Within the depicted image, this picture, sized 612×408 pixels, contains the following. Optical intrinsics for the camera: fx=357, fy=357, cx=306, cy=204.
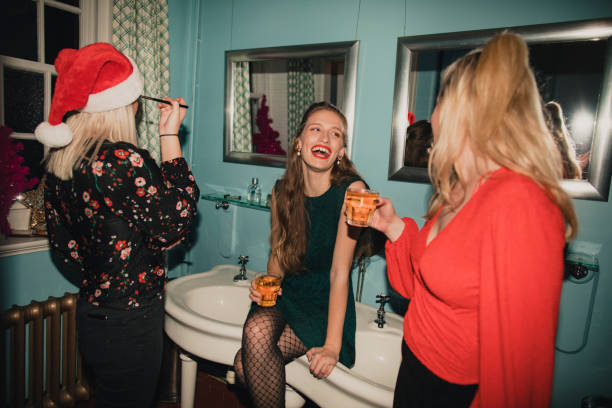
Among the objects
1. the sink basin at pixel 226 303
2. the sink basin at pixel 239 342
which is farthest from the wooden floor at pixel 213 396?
the sink basin at pixel 226 303

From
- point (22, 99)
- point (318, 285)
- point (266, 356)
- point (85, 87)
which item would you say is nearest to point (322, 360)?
point (266, 356)

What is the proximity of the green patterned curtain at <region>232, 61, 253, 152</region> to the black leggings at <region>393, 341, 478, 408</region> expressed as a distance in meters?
1.52

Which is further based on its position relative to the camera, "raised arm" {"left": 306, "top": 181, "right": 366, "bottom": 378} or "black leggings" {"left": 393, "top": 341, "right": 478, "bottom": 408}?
"raised arm" {"left": 306, "top": 181, "right": 366, "bottom": 378}

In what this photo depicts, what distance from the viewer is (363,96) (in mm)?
1677

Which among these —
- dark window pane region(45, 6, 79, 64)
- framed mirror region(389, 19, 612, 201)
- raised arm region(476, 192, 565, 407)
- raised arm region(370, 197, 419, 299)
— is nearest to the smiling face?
raised arm region(370, 197, 419, 299)

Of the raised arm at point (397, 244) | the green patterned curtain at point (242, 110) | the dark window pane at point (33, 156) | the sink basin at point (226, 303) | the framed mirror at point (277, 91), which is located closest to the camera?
the raised arm at point (397, 244)

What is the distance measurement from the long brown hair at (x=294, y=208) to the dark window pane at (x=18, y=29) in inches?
59.5

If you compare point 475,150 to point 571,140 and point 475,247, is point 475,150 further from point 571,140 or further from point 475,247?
point 571,140

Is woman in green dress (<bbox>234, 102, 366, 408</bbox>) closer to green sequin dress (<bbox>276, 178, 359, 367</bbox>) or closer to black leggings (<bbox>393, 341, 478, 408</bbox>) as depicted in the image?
green sequin dress (<bbox>276, 178, 359, 367</bbox>)

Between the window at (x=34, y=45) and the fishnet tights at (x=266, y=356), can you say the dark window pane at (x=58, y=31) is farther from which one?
the fishnet tights at (x=266, y=356)

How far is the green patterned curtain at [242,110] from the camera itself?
2.10 metres

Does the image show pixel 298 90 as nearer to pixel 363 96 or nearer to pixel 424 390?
pixel 363 96

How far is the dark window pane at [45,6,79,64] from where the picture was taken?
1.90 metres

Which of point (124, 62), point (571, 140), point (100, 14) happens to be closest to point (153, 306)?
point (124, 62)
